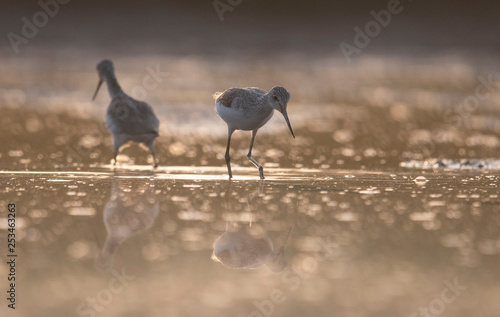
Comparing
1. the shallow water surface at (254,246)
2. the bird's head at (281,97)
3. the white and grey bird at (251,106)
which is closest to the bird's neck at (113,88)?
the white and grey bird at (251,106)

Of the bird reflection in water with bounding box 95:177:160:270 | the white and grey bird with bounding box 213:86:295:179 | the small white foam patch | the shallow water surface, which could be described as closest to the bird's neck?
the white and grey bird with bounding box 213:86:295:179

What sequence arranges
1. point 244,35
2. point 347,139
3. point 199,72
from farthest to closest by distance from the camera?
1. point 244,35
2. point 199,72
3. point 347,139

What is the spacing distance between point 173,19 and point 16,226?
88.3 ft

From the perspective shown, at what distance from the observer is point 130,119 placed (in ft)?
32.8

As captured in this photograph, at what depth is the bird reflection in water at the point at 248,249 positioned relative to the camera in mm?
5270

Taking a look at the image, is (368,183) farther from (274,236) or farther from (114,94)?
(114,94)

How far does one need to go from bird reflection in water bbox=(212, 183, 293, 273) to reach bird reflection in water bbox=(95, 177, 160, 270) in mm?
618

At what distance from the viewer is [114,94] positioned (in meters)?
11.1

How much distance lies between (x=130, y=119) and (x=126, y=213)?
347cm

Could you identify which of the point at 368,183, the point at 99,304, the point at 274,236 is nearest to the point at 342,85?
the point at 368,183

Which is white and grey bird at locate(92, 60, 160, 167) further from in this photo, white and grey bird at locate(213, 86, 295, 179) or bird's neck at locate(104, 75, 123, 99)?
white and grey bird at locate(213, 86, 295, 179)

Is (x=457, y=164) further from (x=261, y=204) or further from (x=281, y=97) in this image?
(x=261, y=204)

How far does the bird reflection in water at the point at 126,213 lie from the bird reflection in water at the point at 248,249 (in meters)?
0.62

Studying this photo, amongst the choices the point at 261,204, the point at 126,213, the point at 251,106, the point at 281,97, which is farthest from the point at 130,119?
the point at 126,213
